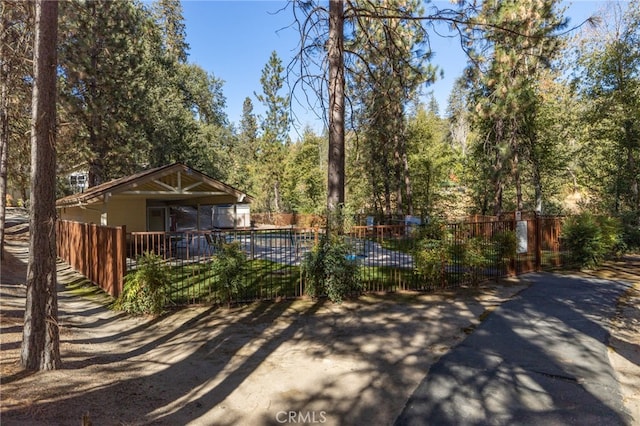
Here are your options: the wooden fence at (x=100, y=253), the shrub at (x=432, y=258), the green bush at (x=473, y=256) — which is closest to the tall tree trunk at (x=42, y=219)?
the wooden fence at (x=100, y=253)

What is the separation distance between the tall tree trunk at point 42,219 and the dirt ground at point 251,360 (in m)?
0.30

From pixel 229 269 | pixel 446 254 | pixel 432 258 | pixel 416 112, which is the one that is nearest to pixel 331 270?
pixel 229 269

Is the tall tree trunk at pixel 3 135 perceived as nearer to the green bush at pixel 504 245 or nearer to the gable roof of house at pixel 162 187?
the gable roof of house at pixel 162 187

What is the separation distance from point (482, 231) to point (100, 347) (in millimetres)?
8386

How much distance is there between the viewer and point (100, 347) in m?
4.92

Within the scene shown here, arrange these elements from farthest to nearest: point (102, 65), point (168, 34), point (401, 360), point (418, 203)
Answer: point (168, 34) < point (418, 203) < point (102, 65) < point (401, 360)

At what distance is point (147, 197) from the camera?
14.0 metres

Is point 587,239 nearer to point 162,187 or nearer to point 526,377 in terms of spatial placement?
point 526,377

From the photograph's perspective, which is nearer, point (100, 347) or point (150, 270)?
point (100, 347)

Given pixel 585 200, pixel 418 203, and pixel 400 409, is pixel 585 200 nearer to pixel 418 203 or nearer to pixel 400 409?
pixel 418 203

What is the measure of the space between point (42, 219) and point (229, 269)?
3.23m

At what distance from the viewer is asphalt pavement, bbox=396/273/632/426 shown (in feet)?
10.1

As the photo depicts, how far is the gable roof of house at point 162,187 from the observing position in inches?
446

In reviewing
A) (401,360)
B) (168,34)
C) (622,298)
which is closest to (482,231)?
(622,298)
